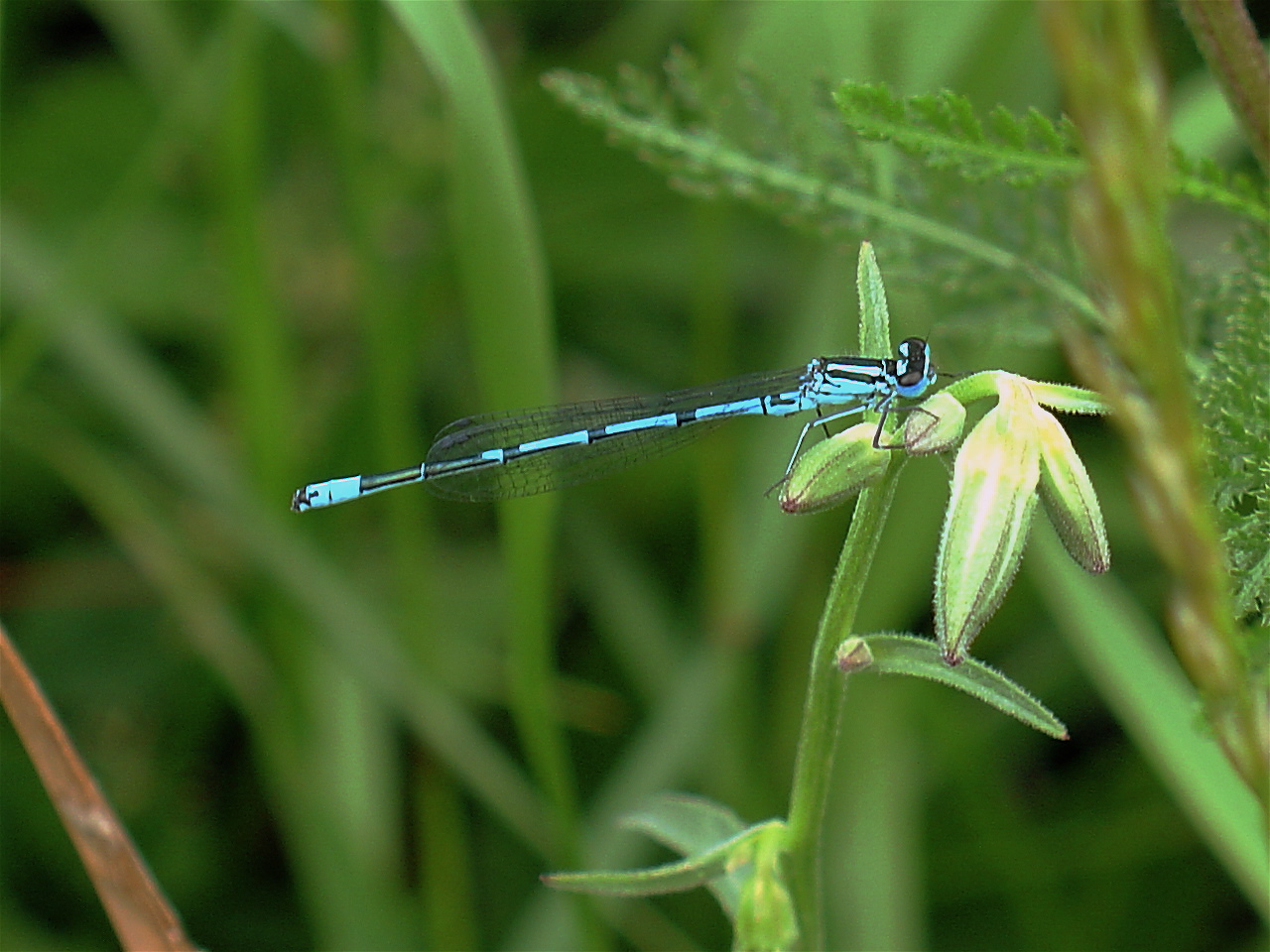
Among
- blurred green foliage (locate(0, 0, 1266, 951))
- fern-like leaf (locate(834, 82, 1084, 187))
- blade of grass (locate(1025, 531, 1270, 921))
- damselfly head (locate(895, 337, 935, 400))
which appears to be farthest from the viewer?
blurred green foliage (locate(0, 0, 1266, 951))

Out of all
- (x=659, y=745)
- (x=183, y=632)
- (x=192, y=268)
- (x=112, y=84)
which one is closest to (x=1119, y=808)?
(x=659, y=745)

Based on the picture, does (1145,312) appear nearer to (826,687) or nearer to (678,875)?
(826,687)

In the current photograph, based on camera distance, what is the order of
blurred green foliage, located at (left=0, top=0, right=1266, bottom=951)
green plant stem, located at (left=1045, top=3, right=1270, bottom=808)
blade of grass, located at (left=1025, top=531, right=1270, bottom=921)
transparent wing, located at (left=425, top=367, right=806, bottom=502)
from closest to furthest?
green plant stem, located at (left=1045, top=3, right=1270, bottom=808) < blade of grass, located at (left=1025, top=531, right=1270, bottom=921) < transparent wing, located at (left=425, top=367, right=806, bottom=502) < blurred green foliage, located at (left=0, top=0, right=1266, bottom=951)

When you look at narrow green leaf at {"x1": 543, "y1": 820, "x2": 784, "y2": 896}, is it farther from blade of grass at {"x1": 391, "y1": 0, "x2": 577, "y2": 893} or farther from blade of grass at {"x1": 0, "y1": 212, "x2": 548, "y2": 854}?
blade of grass at {"x1": 0, "y1": 212, "x2": 548, "y2": 854}

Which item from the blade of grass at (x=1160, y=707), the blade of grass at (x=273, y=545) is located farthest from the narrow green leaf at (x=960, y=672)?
the blade of grass at (x=273, y=545)

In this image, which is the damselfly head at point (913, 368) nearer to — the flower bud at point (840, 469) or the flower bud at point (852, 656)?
the flower bud at point (840, 469)

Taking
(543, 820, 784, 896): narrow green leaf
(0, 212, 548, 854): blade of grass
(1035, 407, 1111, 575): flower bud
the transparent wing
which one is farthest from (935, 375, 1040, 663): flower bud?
(0, 212, 548, 854): blade of grass

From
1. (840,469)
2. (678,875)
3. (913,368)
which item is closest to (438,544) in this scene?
(913,368)
